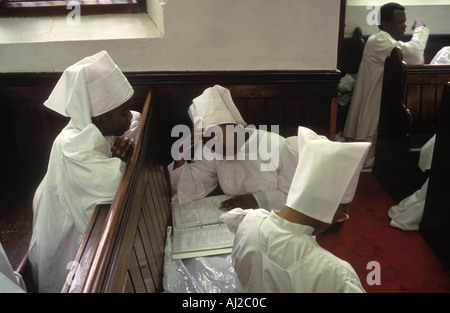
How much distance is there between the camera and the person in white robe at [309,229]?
4.54 ft

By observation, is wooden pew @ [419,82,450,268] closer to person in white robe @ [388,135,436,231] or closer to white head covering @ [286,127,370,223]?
person in white robe @ [388,135,436,231]

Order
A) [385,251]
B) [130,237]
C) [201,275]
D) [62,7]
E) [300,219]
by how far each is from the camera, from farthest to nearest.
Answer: [62,7], [385,251], [201,275], [300,219], [130,237]

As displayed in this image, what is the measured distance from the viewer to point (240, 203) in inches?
95.3

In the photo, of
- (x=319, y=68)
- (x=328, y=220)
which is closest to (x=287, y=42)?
(x=319, y=68)

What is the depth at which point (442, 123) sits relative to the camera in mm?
2703

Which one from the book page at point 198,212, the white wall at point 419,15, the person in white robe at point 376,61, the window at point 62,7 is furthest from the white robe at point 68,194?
the white wall at point 419,15

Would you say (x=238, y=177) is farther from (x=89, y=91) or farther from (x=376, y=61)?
(x=376, y=61)

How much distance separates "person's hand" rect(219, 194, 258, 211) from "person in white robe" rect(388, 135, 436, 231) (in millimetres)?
1389

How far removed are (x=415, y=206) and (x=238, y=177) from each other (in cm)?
145

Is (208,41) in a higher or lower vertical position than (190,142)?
higher

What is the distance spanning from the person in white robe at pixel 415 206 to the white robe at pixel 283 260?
1.87m

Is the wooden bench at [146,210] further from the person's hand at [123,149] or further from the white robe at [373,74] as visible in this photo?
the white robe at [373,74]

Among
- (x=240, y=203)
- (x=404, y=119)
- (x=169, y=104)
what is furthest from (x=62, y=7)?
(x=404, y=119)
